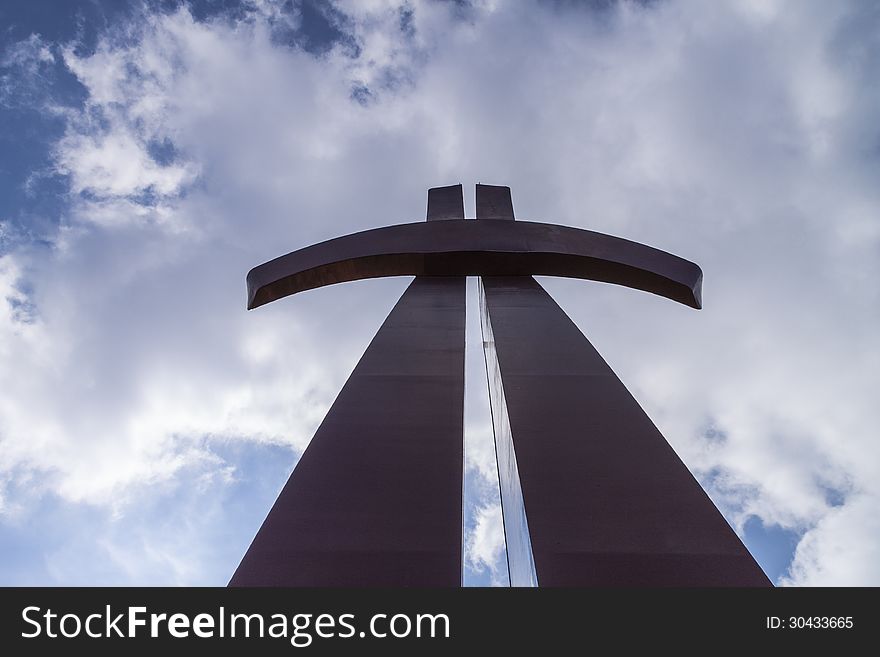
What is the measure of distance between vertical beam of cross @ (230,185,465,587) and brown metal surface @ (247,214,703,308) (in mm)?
1854

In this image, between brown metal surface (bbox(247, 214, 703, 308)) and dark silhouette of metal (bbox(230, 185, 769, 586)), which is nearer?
dark silhouette of metal (bbox(230, 185, 769, 586))

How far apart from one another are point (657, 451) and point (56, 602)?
15.0 feet

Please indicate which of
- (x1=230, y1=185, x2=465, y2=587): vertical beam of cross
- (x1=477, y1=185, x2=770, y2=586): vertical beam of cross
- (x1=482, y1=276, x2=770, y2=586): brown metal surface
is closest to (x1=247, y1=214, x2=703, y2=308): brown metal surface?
(x1=477, y1=185, x2=770, y2=586): vertical beam of cross

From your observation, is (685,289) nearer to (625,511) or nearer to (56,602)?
(625,511)

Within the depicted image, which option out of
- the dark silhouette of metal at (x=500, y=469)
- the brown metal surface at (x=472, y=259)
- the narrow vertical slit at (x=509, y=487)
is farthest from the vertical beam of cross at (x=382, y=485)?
the brown metal surface at (x=472, y=259)

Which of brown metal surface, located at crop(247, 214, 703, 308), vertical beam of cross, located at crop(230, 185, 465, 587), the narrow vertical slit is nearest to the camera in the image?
vertical beam of cross, located at crop(230, 185, 465, 587)

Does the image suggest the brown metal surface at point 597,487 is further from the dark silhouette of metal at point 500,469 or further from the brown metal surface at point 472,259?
the brown metal surface at point 472,259

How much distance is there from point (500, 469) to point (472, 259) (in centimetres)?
290

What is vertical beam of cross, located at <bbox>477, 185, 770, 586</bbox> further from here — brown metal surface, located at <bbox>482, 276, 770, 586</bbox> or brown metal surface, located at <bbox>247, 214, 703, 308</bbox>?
brown metal surface, located at <bbox>247, 214, 703, 308</bbox>

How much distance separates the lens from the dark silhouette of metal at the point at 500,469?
4.55m

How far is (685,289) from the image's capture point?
917 centimetres

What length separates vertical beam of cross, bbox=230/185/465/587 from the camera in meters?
4.52

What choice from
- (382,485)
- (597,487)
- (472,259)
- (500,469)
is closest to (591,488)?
(597,487)

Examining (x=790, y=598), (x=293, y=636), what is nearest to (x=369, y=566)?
(x=293, y=636)
